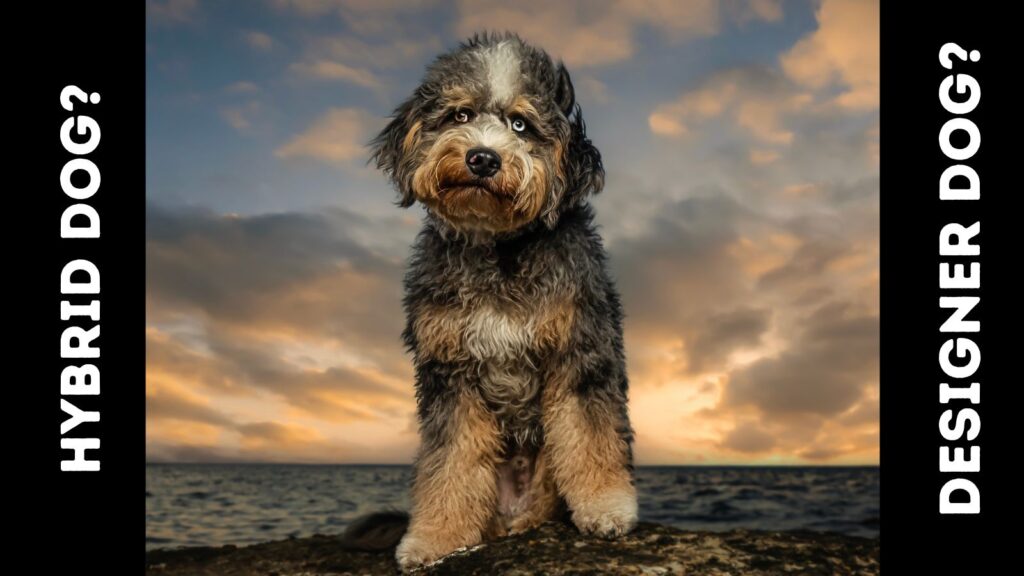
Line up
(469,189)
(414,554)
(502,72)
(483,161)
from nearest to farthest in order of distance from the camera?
(483,161) < (469,189) < (502,72) < (414,554)

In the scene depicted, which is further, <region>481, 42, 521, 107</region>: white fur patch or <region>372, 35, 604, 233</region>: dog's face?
<region>481, 42, 521, 107</region>: white fur patch

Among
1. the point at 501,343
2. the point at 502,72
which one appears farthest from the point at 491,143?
the point at 501,343

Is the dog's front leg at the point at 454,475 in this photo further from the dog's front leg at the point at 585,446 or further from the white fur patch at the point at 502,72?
the white fur patch at the point at 502,72

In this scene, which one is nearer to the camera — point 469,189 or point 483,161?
point 483,161

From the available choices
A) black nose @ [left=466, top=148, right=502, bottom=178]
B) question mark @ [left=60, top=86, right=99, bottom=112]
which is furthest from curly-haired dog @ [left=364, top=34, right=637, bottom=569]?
question mark @ [left=60, top=86, right=99, bottom=112]

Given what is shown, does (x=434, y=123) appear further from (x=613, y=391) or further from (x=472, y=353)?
(x=613, y=391)

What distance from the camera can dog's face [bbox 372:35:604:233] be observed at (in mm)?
4660

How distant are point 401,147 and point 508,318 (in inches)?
46.7

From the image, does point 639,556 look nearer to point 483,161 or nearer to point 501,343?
point 501,343

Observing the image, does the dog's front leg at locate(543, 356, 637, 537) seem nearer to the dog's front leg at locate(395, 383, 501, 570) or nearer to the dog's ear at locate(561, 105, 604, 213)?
the dog's front leg at locate(395, 383, 501, 570)

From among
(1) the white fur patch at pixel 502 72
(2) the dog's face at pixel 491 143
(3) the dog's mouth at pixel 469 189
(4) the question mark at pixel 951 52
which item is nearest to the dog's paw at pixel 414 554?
(2) the dog's face at pixel 491 143

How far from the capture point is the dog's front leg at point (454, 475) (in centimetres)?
530

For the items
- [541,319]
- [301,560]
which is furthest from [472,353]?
[301,560]

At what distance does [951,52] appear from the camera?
499 cm
